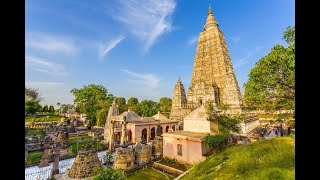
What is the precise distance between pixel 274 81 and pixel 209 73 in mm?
22472

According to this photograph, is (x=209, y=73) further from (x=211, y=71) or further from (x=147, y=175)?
(x=147, y=175)

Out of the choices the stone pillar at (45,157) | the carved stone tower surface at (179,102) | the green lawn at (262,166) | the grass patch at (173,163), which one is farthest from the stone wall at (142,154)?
the carved stone tower surface at (179,102)

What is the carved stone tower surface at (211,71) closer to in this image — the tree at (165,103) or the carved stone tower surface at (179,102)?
the carved stone tower surface at (179,102)

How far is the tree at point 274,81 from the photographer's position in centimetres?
1113

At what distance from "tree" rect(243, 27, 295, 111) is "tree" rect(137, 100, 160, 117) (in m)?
34.4

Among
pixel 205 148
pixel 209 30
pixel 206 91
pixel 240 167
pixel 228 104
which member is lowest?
pixel 205 148

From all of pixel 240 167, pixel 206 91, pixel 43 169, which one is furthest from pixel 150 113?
pixel 240 167

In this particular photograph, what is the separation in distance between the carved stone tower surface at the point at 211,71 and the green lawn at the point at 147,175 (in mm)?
18844

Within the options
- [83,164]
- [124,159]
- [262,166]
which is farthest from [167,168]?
[262,166]
